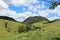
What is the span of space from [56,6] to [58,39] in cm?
1886

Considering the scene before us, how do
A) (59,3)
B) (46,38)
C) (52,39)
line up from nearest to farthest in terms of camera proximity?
(59,3) → (52,39) → (46,38)

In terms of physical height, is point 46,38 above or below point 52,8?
below

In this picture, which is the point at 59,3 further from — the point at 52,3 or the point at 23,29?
the point at 23,29

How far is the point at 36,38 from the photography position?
54406 millimetres

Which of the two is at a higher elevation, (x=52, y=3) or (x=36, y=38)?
(x=52, y=3)

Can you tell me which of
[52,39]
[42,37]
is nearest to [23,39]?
[42,37]

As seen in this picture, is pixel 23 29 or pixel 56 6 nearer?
pixel 56 6

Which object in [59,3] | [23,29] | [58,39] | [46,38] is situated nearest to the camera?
[59,3]

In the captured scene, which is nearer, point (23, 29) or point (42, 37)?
point (42, 37)

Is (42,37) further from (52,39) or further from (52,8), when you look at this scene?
(52,8)

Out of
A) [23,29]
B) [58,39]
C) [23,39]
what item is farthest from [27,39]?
[23,29]

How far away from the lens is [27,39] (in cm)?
5400

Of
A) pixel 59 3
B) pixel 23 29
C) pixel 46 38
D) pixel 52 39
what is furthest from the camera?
pixel 23 29

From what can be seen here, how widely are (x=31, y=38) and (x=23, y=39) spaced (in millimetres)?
2544
